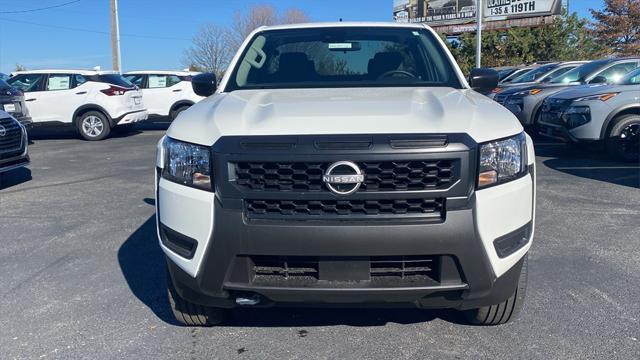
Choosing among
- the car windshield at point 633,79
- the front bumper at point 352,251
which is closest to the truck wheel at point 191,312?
the front bumper at point 352,251

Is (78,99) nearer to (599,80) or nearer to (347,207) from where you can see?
(599,80)

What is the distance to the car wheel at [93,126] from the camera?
44.6 feet

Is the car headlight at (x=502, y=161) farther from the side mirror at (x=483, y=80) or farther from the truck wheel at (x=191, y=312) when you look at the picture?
the truck wheel at (x=191, y=312)

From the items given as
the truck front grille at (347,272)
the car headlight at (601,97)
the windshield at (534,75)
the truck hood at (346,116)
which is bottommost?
the truck front grille at (347,272)

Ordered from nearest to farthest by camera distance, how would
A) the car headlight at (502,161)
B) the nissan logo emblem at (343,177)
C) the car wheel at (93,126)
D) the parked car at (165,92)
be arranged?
1. the nissan logo emblem at (343,177)
2. the car headlight at (502,161)
3. the car wheel at (93,126)
4. the parked car at (165,92)

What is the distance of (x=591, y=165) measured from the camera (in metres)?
8.67

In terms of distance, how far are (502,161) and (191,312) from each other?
5.97ft

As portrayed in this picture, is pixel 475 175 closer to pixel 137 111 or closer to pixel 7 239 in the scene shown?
pixel 7 239

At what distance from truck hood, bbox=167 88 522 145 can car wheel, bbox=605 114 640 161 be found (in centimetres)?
617

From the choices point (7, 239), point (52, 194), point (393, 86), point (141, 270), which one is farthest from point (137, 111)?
point (393, 86)

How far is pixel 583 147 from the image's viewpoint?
10.2 metres

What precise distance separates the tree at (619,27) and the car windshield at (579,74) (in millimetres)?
25947

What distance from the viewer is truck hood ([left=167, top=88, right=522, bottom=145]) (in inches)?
105

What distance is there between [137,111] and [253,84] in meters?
10.9
